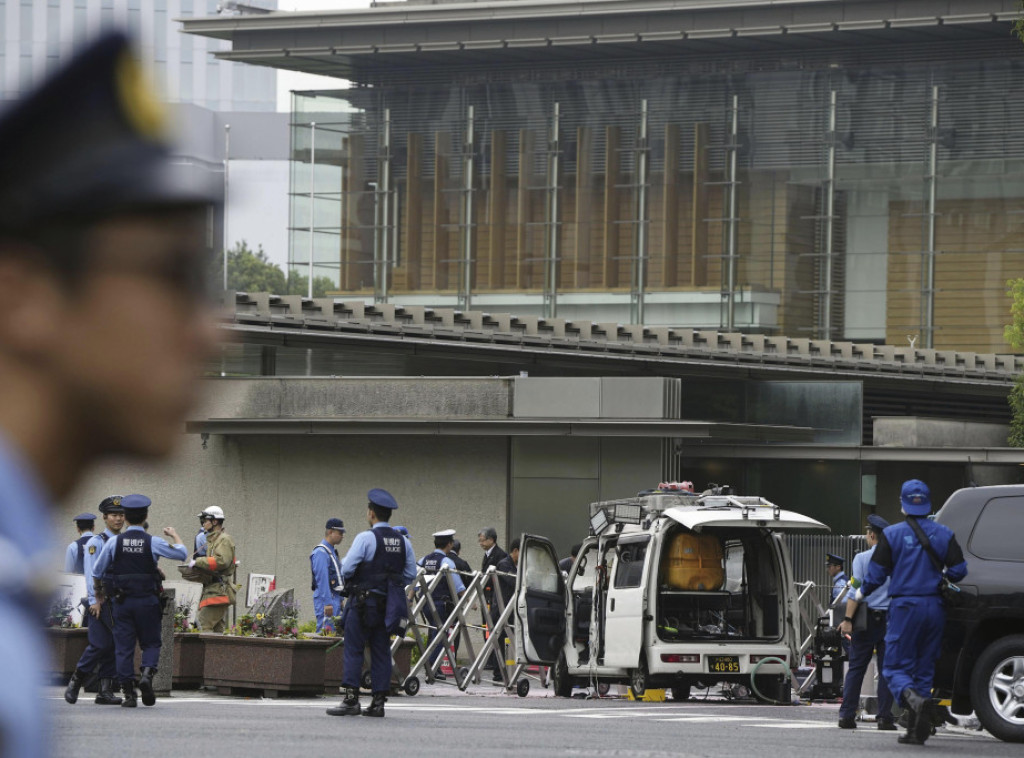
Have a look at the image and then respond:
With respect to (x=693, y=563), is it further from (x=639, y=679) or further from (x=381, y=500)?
(x=381, y=500)

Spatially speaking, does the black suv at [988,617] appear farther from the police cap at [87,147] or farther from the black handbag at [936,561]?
the police cap at [87,147]

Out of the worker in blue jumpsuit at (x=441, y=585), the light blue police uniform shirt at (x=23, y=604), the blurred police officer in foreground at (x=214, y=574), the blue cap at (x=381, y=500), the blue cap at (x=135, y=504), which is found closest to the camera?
the light blue police uniform shirt at (x=23, y=604)

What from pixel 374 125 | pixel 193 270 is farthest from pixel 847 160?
pixel 193 270

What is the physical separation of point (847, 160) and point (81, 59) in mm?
56958

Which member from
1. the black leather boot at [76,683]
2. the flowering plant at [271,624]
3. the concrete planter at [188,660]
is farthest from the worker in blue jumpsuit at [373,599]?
the concrete planter at [188,660]

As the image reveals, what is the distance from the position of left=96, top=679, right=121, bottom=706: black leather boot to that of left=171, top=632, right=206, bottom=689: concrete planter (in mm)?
2568

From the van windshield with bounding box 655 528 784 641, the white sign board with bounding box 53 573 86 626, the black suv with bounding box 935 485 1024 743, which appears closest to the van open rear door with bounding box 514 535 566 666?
the van windshield with bounding box 655 528 784 641

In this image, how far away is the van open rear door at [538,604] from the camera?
64.8 ft

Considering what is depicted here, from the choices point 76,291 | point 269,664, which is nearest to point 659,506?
point 269,664

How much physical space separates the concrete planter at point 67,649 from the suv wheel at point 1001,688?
27.0 ft

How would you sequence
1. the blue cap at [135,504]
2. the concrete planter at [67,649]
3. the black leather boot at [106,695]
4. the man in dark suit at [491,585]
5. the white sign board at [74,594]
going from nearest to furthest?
1. the blue cap at [135,504]
2. the black leather boot at [106,695]
3. the concrete planter at [67,649]
4. the white sign board at [74,594]
5. the man in dark suit at [491,585]

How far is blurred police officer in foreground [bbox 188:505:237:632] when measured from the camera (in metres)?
20.5

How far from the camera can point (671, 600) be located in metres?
19.6

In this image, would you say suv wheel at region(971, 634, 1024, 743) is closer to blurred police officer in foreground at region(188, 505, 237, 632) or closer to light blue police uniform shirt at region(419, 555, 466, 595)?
light blue police uniform shirt at region(419, 555, 466, 595)
